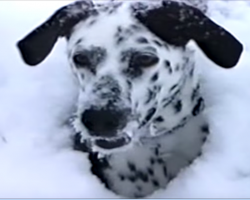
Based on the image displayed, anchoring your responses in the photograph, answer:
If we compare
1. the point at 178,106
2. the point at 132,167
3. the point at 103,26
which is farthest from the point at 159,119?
the point at 103,26

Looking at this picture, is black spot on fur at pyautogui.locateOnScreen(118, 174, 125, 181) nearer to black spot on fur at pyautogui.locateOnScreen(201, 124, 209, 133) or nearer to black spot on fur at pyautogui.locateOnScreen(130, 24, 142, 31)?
black spot on fur at pyautogui.locateOnScreen(201, 124, 209, 133)

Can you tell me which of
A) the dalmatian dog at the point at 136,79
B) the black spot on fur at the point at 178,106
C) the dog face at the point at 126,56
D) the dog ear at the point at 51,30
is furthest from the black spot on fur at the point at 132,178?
the dog ear at the point at 51,30

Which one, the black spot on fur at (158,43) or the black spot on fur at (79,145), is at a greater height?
the black spot on fur at (158,43)

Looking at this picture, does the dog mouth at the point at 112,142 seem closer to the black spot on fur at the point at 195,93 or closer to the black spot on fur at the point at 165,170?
the black spot on fur at the point at 165,170

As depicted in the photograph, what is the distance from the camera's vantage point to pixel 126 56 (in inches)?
119

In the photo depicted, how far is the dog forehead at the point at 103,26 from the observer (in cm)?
304

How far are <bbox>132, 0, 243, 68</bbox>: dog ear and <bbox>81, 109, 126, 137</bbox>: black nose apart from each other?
316 mm

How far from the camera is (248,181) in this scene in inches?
123

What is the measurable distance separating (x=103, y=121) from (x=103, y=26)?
32cm

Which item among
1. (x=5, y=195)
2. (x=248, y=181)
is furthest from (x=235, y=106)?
(x=5, y=195)

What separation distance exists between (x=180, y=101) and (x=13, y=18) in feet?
3.14

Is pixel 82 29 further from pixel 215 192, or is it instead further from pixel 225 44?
pixel 215 192

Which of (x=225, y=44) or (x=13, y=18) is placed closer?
(x=225, y=44)

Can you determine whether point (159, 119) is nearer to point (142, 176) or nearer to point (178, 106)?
point (178, 106)
